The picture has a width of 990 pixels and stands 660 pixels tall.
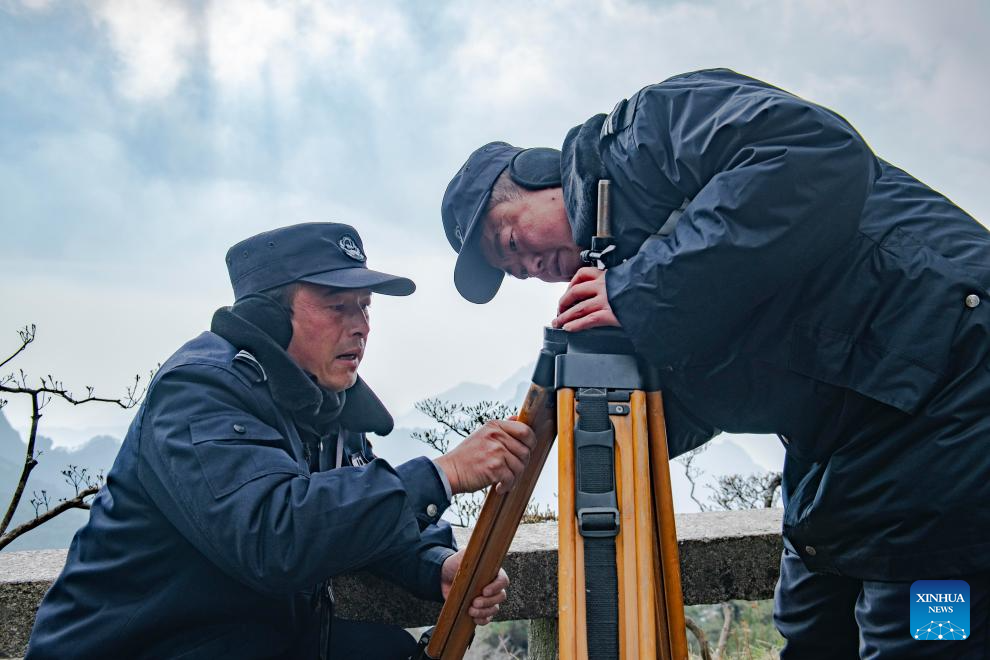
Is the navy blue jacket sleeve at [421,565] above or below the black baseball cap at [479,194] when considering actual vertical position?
below

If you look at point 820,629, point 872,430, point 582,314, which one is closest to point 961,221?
point 872,430

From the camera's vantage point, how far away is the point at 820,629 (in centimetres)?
239

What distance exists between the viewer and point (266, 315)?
246 cm

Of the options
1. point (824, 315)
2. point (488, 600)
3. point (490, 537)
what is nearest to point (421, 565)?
point (488, 600)

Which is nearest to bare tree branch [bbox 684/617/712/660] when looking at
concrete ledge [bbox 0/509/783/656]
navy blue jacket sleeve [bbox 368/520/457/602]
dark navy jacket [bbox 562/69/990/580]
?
concrete ledge [bbox 0/509/783/656]

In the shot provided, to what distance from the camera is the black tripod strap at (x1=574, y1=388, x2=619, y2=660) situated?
170cm

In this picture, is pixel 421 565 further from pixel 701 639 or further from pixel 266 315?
pixel 701 639

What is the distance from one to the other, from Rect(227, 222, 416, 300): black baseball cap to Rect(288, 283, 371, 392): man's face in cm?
6

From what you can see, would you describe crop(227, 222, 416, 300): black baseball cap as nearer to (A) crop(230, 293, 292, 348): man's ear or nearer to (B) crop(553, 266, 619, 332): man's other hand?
(A) crop(230, 293, 292, 348): man's ear

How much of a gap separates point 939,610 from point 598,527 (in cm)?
84

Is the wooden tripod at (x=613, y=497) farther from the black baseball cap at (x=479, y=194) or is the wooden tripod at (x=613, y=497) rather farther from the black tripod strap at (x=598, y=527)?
the black baseball cap at (x=479, y=194)

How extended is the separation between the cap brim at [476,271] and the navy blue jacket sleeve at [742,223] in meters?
0.79

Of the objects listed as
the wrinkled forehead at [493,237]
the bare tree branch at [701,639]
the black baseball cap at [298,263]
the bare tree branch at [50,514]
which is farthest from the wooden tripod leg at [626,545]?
the bare tree branch at [50,514]

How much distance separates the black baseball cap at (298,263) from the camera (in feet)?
8.33
